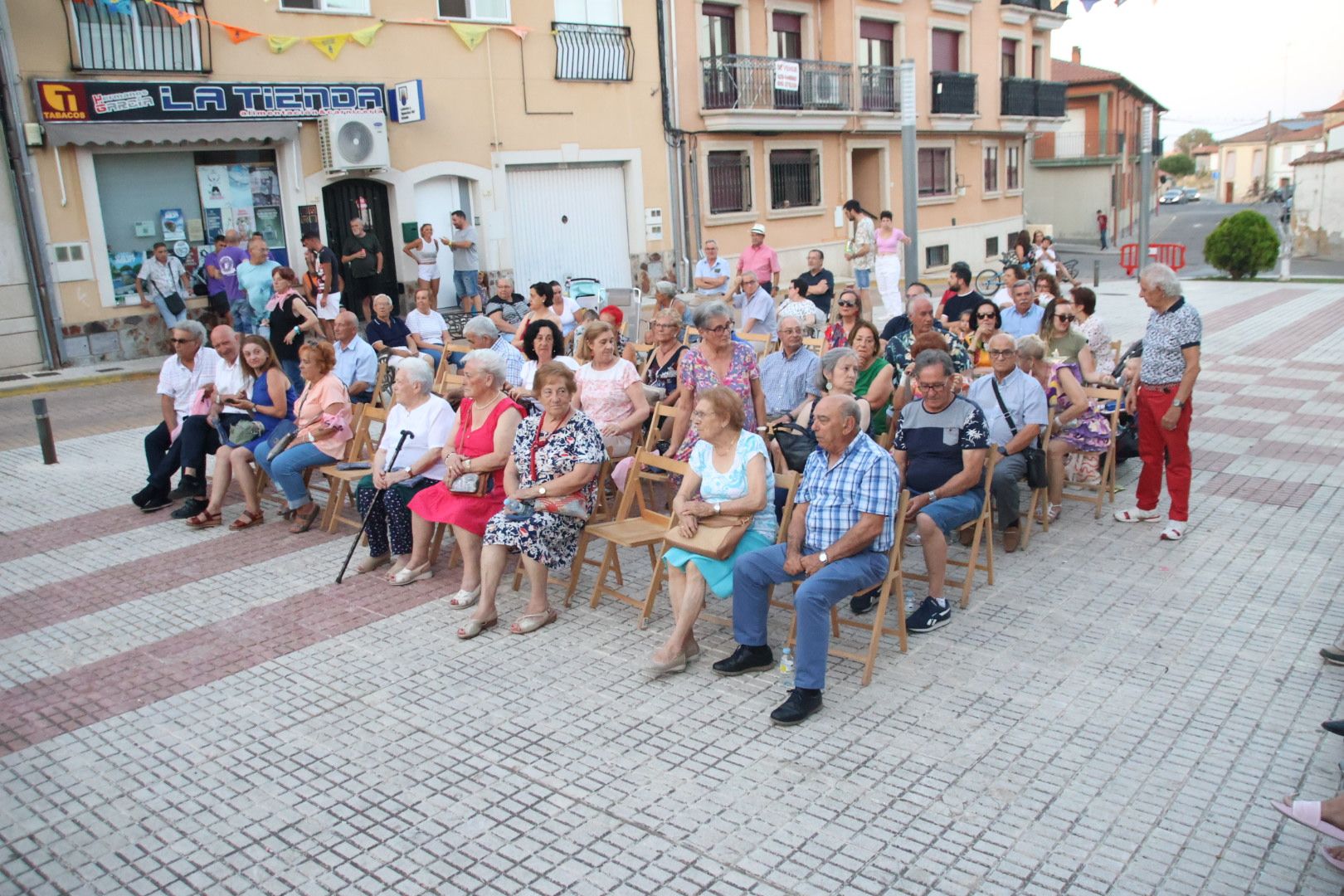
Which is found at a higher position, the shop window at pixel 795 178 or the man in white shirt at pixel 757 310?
the shop window at pixel 795 178

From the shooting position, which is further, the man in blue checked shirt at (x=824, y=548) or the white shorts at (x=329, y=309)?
the white shorts at (x=329, y=309)

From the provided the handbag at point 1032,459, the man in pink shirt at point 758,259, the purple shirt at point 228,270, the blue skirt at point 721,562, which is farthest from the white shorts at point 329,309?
the blue skirt at point 721,562

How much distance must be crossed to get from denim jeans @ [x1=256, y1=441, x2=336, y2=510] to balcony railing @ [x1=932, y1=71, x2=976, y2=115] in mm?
25096

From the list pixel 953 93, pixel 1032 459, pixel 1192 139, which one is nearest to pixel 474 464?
pixel 1032 459

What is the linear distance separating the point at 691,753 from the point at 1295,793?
89.3 inches

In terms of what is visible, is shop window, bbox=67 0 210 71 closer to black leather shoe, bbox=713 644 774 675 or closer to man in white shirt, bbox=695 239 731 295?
man in white shirt, bbox=695 239 731 295

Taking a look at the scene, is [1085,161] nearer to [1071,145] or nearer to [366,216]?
[1071,145]

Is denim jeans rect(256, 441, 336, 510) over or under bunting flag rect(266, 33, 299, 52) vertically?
under

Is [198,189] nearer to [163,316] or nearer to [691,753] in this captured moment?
[163,316]

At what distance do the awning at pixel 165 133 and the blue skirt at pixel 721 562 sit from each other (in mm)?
12212

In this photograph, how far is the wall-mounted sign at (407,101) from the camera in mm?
16438

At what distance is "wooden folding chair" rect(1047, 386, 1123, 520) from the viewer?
7273 mm

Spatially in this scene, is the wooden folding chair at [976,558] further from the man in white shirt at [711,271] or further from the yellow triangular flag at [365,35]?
the yellow triangular flag at [365,35]

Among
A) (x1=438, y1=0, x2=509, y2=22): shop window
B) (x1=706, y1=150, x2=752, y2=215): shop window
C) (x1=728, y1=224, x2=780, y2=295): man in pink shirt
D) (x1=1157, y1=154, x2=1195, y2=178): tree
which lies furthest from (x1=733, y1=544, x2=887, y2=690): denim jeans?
(x1=1157, y1=154, x2=1195, y2=178): tree
